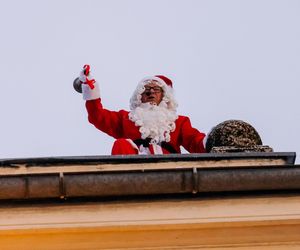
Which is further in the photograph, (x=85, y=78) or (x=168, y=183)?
(x=85, y=78)

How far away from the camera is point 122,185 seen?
622 centimetres

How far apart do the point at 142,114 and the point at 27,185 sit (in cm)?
378

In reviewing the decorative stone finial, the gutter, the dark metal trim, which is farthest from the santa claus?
the gutter

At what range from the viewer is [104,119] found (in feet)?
32.4

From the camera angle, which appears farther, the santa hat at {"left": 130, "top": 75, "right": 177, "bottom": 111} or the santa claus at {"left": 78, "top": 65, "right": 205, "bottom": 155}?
the santa hat at {"left": 130, "top": 75, "right": 177, "bottom": 111}

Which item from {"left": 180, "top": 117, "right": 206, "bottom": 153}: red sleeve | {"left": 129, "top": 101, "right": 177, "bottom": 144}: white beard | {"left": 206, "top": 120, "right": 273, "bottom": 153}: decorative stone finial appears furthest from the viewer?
{"left": 129, "top": 101, "right": 177, "bottom": 144}: white beard

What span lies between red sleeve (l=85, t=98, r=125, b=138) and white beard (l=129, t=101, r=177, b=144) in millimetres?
146

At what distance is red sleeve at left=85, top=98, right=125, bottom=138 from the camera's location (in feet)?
32.4

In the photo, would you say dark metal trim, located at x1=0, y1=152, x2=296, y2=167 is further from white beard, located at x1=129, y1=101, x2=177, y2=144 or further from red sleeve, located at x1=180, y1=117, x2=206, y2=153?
white beard, located at x1=129, y1=101, x2=177, y2=144

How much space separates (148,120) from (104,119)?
0.46m

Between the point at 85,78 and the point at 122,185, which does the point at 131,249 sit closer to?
the point at 122,185

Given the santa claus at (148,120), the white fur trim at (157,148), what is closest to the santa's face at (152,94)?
the santa claus at (148,120)

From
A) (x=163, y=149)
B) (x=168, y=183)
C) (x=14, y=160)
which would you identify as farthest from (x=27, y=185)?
(x=163, y=149)

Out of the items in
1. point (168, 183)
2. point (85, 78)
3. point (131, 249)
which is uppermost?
point (85, 78)
